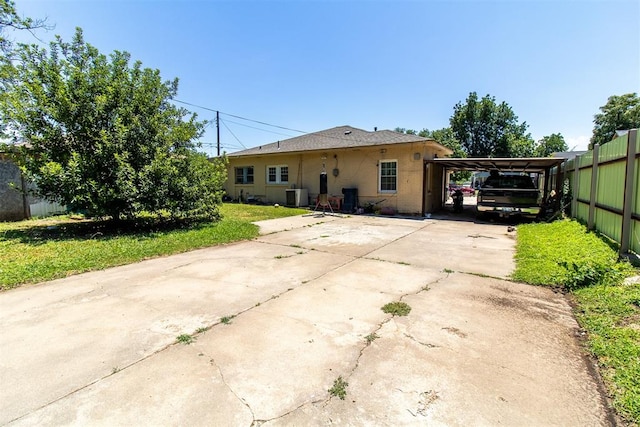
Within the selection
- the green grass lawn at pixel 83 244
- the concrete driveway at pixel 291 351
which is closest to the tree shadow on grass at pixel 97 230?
the green grass lawn at pixel 83 244

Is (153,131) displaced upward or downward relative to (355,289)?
upward

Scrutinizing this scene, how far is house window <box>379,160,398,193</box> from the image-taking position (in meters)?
13.9

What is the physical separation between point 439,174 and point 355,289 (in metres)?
13.7

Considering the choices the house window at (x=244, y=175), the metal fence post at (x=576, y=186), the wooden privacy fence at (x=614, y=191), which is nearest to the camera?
the wooden privacy fence at (x=614, y=191)

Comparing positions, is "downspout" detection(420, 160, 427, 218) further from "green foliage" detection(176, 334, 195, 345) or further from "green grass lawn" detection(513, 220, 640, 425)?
"green foliage" detection(176, 334, 195, 345)

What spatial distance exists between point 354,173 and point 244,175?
819 cm

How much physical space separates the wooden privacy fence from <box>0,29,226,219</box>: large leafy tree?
373 inches

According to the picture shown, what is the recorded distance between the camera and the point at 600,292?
3898 millimetres

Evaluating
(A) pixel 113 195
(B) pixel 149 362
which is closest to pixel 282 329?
(B) pixel 149 362

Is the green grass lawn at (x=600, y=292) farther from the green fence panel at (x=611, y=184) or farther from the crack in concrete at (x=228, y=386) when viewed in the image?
the crack in concrete at (x=228, y=386)

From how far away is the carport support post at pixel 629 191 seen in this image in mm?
4688

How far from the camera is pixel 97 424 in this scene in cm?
191

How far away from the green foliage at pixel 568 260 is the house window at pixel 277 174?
1263 cm

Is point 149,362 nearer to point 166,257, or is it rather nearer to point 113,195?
point 166,257
